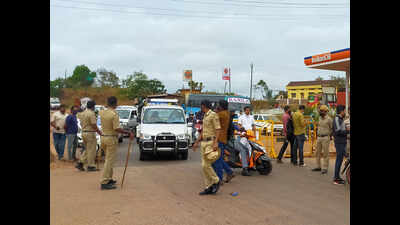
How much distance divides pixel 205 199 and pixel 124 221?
68.7 inches

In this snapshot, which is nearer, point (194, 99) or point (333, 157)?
point (333, 157)

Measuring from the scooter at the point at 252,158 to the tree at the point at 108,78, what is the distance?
138 ft

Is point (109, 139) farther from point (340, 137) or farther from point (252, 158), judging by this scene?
point (340, 137)

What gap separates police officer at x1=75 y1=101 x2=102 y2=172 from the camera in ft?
26.9

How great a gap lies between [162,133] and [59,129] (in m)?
3.23

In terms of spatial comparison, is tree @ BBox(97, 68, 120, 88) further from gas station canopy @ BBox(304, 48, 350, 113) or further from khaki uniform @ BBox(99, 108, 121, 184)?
khaki uniform @ BBox(99, 108, 121, 184)

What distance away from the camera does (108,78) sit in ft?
163

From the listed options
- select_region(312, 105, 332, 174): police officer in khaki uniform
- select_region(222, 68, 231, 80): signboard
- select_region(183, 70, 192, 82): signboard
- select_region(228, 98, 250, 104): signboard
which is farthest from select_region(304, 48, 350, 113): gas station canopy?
select_region(183, 70, 192, 82): signboard
